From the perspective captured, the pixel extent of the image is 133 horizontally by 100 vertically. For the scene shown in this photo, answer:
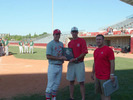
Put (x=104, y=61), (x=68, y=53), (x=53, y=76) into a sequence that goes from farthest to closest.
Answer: (x=68, y=53) < (x=53, y=76) < (x=104, y=61)

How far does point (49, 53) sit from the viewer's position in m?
3.52

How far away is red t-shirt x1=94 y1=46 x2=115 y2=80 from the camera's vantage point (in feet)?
9.91

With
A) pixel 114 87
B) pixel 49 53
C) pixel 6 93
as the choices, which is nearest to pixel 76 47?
pixel 49 53

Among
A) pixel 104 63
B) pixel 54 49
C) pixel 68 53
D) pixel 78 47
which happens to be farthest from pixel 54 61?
pixel 104 63

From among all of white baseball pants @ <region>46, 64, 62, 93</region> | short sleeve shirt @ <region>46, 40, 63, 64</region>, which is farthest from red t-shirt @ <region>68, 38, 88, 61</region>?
white baseball pants @ <region>46, 64, 62, 93</region>

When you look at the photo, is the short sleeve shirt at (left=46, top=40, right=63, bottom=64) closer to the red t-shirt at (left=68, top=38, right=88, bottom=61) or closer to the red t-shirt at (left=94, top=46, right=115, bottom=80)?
the red t-shirt at (left=68, top=38, right=88, bottom=61)

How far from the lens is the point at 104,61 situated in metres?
3.09

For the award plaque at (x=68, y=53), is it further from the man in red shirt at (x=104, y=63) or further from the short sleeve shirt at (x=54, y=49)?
the man in red shirt at (x=104, y=63)

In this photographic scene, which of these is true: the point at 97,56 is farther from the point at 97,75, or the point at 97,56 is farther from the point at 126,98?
the point at 126,98

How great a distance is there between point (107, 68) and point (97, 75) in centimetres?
29

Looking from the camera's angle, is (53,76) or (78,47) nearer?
(53,76)

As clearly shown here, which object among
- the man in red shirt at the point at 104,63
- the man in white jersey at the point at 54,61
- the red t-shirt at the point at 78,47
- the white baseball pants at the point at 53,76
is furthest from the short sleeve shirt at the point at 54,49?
the man in red shirt at the point at 104,63

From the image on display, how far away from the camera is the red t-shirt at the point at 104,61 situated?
9.91 feet

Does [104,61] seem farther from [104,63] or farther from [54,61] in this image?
[54,61]
